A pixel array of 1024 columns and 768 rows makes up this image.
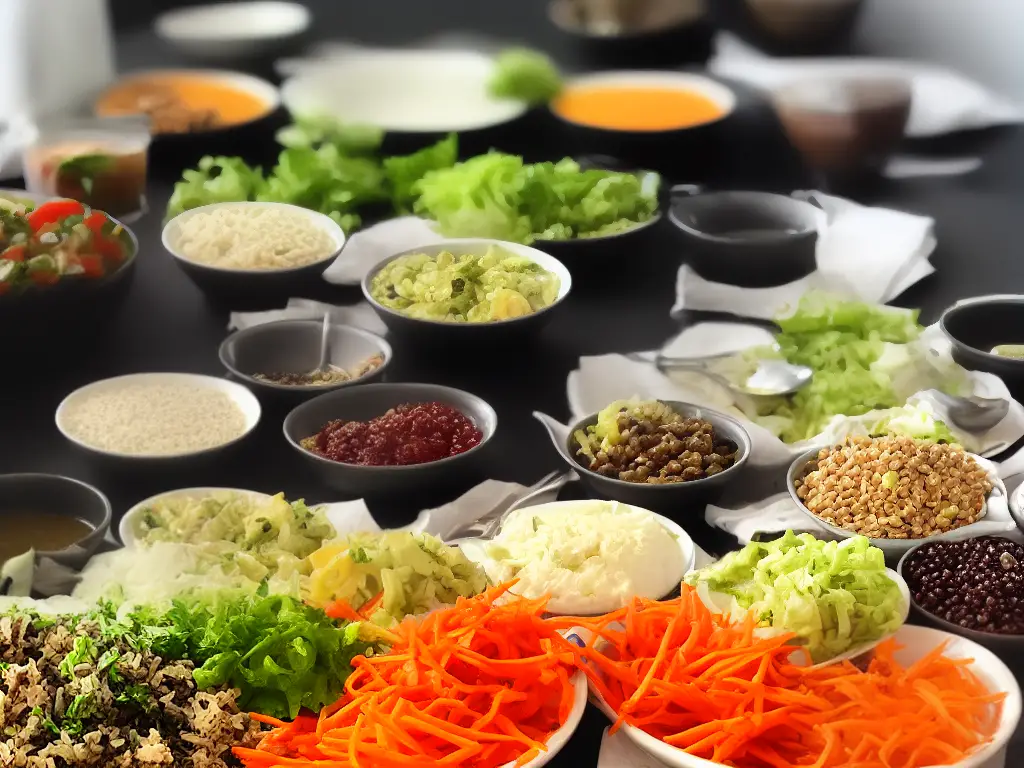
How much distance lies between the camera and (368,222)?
8.23ft

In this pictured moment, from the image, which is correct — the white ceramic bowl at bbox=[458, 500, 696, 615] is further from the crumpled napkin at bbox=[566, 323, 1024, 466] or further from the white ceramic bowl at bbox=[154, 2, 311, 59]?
the white ceramic bowl at bbox=[154, 2, 311, 59]

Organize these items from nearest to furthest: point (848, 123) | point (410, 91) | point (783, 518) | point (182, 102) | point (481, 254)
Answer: point (783, 518)
point (481, 254)
point (848, 123)
point (410, 91)
point (182, 102)

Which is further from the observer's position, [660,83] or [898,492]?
[660,83]

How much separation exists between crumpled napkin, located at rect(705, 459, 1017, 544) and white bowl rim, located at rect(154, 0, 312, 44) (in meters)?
1.51

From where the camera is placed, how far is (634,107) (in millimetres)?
2723

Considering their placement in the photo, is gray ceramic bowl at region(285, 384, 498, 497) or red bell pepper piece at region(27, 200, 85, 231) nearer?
gray ceramic bowl at region(285, 384, 498, 497)

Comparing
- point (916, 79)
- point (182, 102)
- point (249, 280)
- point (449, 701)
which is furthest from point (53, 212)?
point (916, 79)

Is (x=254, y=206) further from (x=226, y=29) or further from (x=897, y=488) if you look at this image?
(x=897, y=488)

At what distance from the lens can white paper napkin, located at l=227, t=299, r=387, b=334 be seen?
2107 millimetres

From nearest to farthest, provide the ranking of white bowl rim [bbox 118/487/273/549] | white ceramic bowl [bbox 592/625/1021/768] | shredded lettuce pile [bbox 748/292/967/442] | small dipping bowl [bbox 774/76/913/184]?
white ceramic bowl [bbox 592/625/1021/768]
white bowl rim [bbox 118/487/273/549]
shredded lettuce pile [bbox 748/292/967/442]
small dipping bowl [bbox 774/76/913/184]

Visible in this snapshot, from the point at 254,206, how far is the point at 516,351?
1.99ft

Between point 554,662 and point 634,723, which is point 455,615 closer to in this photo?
point 554,662

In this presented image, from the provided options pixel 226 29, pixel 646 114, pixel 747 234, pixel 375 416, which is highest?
pixel 226 29

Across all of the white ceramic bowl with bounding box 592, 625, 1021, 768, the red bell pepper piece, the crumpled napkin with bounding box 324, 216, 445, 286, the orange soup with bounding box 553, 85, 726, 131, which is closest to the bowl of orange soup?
the orange soup with bounding box 553, 85, 726, 131
